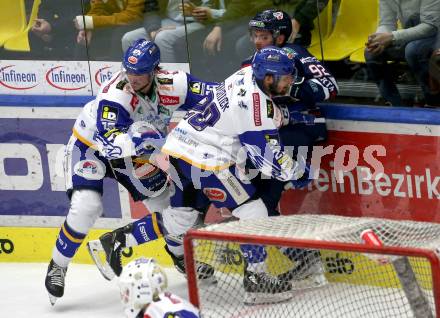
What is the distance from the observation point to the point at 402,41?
5.50 meters

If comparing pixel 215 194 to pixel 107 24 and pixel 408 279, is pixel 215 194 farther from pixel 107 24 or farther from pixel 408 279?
pixel 408 279

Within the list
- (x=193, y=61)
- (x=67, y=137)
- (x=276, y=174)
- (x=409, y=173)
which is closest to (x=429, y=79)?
(x=409, y=173)

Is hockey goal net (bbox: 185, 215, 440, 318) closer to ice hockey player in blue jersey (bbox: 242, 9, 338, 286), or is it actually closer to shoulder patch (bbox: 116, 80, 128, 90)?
ice hockey player in blue jersey (bbox: 242, 9, 338, 286)

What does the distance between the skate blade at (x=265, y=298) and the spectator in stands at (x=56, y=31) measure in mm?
2023

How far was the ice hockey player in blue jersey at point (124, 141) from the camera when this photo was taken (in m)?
5.54

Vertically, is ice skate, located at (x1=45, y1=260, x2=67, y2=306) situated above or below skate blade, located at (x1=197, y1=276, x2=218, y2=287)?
below

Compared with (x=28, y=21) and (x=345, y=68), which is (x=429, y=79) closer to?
(x=345, y=68)

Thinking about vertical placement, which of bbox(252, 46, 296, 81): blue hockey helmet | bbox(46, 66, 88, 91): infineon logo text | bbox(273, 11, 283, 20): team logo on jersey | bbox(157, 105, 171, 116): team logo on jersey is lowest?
bbox(46, 66, 88, 91): infineon logo text

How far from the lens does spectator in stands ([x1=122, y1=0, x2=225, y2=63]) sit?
605cm

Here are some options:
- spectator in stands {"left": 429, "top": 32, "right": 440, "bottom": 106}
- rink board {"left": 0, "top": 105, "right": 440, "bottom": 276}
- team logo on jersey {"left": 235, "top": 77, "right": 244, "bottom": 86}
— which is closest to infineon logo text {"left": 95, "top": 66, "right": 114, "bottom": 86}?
rink board {"left": 0, "top": 105, "right": 440, "bottom": 276}

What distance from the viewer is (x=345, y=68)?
18.8ft

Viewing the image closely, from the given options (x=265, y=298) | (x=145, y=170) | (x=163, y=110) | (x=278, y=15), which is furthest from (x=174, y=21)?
(x=265, y=298)

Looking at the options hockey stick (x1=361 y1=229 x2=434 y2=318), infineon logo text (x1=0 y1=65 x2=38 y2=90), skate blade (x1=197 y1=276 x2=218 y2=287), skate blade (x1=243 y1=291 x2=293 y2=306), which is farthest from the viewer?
infineon logo text (x1=0 y1=65 x2=38 y2=90)

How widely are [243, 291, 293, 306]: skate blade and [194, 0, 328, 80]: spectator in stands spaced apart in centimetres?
139
